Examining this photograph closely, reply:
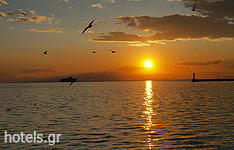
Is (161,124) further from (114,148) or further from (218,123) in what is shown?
(114,148)

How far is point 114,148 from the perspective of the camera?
63.3 feet

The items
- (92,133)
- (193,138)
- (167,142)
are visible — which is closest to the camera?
(167,142)

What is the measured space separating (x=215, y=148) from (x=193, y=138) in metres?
3.10

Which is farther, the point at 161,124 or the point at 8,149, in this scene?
the point at 161,124

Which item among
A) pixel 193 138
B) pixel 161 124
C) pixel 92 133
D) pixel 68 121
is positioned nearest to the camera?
pixel 193 138

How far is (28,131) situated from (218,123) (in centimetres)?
1992

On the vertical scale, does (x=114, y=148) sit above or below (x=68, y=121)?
below

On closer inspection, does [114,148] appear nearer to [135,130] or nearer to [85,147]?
[85,147]

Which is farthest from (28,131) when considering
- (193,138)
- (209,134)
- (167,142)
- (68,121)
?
(209,134)

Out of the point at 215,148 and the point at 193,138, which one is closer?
the point at 215,148

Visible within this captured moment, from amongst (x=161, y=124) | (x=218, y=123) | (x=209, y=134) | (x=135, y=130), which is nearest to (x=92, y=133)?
(x=135, y=130)

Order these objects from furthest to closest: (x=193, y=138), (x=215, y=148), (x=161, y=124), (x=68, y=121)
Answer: (x=68, y=121), (x=161, y=124), (x=193, y=138), (x=215, y=148)

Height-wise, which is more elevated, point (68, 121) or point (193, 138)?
point (68, 121)

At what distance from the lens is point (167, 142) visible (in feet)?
68.1
